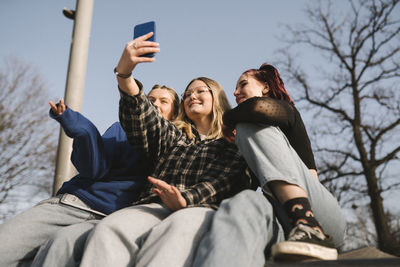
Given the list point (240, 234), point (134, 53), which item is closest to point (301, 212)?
point (240, 234)

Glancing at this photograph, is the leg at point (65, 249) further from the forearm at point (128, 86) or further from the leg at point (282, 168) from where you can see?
the leg at point (282, 168)

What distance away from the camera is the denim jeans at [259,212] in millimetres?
1125

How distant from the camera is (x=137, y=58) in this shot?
66.6 inches

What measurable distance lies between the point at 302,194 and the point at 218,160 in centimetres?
60

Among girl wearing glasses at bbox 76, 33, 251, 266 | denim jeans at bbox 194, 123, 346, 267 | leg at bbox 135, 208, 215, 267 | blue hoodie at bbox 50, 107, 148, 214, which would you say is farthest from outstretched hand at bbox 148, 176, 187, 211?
blue hoodie at bbox 50, 107, 148, 214

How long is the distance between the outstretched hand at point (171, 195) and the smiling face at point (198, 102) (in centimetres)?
98

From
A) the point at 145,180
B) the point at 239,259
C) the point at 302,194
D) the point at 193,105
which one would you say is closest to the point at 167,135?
the point at 145,180

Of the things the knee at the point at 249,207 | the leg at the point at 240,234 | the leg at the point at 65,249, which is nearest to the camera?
the leg at the point at 240,234

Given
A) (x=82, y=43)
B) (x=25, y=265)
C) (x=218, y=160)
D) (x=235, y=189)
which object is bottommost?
(x=25, y=265)

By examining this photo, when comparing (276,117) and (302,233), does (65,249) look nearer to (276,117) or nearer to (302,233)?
(302,233)

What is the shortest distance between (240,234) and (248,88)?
123 centimetres

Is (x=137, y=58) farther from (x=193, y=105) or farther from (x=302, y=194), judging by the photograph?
(x=302, y=194)

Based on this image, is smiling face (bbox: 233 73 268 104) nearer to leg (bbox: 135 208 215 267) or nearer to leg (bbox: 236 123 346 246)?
leg (bbox: 236 123 346 246)

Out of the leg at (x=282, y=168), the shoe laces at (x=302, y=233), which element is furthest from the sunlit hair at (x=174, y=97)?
the shoe laces at (x=302, y=233)
